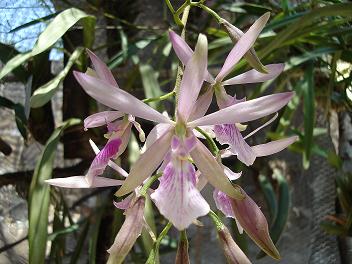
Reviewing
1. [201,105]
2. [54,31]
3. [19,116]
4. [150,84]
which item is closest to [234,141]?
[201,105]

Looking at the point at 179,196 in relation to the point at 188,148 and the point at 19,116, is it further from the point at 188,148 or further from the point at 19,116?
the point at 19,116

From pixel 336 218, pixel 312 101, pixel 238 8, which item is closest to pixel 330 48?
pixel 312 101

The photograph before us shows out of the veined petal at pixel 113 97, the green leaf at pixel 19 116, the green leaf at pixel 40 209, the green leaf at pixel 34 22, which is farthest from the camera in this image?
the green leaf at pixel 19 116

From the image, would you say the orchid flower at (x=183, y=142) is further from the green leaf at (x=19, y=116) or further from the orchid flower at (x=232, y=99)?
the green leaf at (x=19, y=116)

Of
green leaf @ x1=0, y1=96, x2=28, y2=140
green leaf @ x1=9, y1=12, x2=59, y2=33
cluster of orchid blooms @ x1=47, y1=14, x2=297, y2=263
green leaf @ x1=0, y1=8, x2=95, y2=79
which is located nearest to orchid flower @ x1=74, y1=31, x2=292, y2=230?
cluster of orchid blooms @ x1=47, y1=14, x2=297, y2=263

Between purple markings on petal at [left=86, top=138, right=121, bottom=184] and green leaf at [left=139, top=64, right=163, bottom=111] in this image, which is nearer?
purple markings on petal at [left=86, top=138, right=121, bottom=184]

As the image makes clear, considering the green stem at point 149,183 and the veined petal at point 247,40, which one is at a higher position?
the veined petal at point 247,40

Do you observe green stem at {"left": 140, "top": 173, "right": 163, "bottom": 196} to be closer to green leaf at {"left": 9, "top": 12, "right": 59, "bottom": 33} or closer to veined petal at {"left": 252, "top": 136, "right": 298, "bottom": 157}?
veined petal at {"left": 252, "top": 136, "right": 298, "bottom": 157}

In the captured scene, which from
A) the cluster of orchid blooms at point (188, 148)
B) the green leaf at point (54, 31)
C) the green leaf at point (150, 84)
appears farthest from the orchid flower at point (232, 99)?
the green leaf at point (150, 84)

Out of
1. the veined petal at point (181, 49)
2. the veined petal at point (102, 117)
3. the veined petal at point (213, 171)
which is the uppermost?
the veined petal at point (181, 49)
